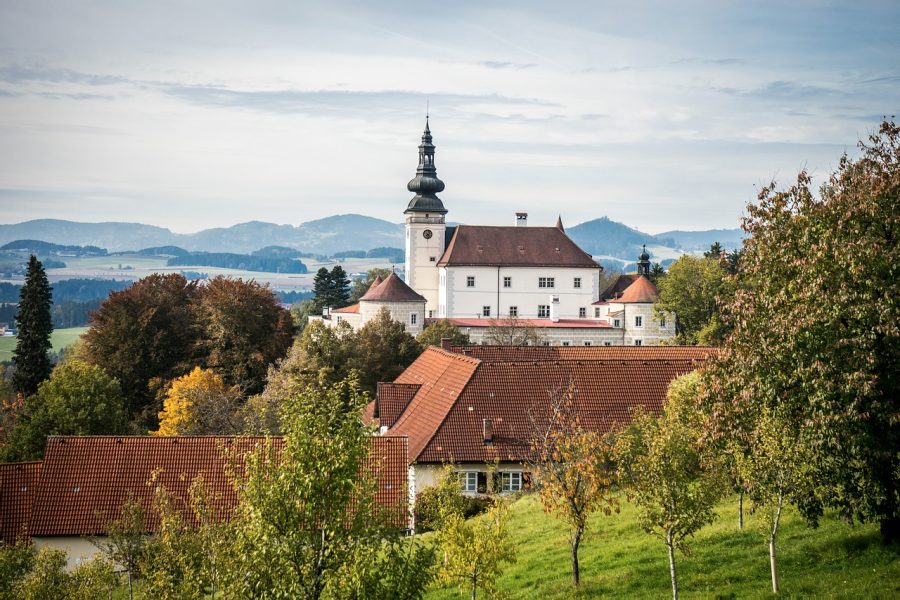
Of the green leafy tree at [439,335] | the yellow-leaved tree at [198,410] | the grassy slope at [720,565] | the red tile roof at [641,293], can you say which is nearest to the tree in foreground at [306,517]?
the grassy slope at [720,565]

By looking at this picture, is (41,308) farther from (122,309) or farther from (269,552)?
(269,552)

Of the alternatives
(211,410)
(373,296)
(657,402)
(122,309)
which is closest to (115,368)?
(122,309)

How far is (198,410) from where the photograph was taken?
45969mm

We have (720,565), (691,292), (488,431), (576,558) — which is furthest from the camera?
(691,292)

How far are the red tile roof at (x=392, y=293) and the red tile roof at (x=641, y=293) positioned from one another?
1612cm

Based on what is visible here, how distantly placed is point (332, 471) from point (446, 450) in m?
16.7

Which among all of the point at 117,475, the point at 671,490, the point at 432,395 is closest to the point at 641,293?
the point at 432,395

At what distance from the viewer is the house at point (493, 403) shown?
30438 millimetres

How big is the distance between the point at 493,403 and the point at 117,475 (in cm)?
1124

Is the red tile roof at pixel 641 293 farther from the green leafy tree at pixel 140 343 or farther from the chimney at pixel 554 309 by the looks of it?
the green leafy tree at pixel 140 343

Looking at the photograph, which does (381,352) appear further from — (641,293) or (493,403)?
(641,293)

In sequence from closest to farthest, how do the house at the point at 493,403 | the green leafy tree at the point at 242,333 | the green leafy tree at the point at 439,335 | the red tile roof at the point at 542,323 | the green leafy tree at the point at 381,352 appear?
the house at the point at 493,403 → the green leafy tree at the point at 381,352 → the green leafy tree at the point at 242,333 → the green leafy tree at the point at 439,335 → the red tile roof at the point at 542,323

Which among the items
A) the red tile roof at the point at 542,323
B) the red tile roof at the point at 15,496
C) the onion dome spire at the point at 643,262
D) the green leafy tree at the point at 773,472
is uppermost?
the onion dome spire at the point at 643,262

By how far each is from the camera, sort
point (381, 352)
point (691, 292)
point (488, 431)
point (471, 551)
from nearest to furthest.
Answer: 1. point (471, 551)
2. point (488, 431)
3. point (381, 352)
4. point (691, 292)
